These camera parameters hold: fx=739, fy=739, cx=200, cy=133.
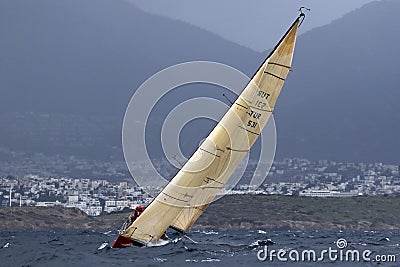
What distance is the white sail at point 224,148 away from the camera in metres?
46.5

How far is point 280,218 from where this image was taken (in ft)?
429

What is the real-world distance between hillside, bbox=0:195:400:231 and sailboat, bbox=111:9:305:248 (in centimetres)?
7517

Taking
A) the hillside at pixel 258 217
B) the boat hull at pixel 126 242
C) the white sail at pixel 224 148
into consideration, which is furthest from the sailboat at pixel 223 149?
the hillside at pixel 258 217

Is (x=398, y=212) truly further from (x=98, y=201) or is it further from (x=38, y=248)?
(x=38, y=248)

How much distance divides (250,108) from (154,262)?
1159 cm

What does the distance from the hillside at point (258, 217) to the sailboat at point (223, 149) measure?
2959 inches

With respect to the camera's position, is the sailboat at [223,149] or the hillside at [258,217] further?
the hillside at [258,217]

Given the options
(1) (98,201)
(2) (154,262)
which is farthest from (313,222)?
(2) (154,262)

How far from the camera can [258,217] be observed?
132 meters

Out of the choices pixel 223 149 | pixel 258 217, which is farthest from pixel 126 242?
pixel 258 217

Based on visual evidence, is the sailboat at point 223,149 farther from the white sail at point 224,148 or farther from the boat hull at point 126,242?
the boat hull at point 126,242

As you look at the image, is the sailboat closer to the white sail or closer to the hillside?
the white sail

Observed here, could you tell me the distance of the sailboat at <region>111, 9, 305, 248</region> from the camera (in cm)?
4647

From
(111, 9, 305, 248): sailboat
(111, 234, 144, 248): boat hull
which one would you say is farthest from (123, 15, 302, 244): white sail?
(111, 234, 144, 248): boat hull
